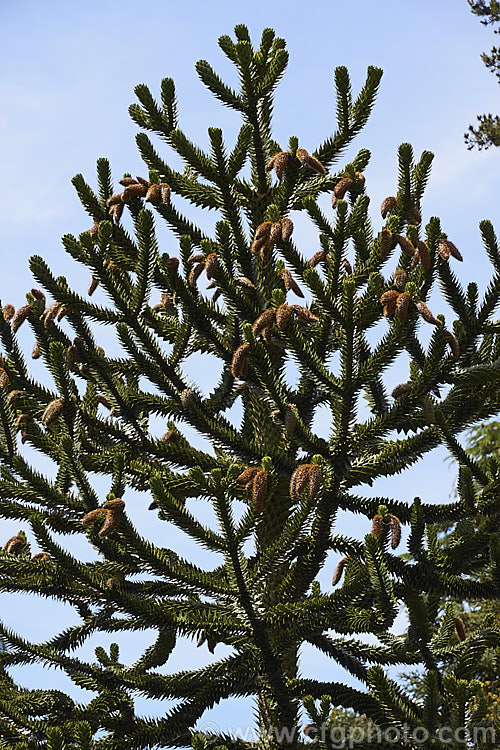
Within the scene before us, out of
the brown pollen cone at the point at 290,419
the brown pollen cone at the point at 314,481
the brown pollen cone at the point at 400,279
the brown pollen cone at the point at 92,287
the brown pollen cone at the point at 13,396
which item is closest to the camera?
the brown pollen cone at the point at 314,481

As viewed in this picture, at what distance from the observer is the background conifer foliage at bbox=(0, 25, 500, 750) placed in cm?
480

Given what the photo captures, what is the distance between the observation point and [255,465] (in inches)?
219

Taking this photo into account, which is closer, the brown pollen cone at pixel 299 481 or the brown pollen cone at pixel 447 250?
the brown pollen cone at pixel 299 481

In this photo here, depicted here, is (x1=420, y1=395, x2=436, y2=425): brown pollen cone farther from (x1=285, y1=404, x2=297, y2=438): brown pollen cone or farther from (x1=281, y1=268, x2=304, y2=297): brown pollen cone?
(x1=281, y1=268, x2=304, y2=297): brown pollen cone

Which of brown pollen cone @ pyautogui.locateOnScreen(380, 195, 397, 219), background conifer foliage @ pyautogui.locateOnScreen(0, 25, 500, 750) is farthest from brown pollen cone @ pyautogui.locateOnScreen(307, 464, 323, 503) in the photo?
brown pollen cone @ pyautogui.locateOnScreen(380, 195, 397, 219)

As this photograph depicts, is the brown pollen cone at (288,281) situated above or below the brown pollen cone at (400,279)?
above

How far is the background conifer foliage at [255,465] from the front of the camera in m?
4.80

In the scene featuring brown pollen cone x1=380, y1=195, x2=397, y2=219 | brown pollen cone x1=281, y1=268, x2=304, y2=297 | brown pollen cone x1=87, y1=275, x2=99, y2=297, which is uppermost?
brown pollen cone x1=380, y1=195, x2=397, y2=219

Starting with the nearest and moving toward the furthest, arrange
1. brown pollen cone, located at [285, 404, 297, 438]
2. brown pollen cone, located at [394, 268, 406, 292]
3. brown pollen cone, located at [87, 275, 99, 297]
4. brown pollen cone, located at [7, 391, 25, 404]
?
brown pollen cone, located at [285, 404, 297, 438] < brown pollen cone, located at [394, 268, 406, 292] < brown pollen cone, located at [7, 391, 25, 404] < brown pollen cone, located at [87, 275, 99, 297]

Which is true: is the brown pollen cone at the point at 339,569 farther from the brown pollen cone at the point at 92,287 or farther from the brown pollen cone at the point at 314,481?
the brown pollen cone at the point at 92,287

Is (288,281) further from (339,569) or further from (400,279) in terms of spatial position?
(339,569)

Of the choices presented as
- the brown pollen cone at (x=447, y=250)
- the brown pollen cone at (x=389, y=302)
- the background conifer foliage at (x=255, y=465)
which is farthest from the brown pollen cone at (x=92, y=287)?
the brown pollen cone at (x=447, y=250)

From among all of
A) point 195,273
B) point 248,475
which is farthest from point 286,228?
point 248,475

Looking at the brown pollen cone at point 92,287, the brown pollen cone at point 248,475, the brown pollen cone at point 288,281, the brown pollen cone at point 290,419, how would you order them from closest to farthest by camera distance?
1. the brown pollen cone at point 248,475
2. the brown pollen cone at point 290,419
3. the brown pollen cone at point 288,281
4. the brown pollen cone at point 92,287
